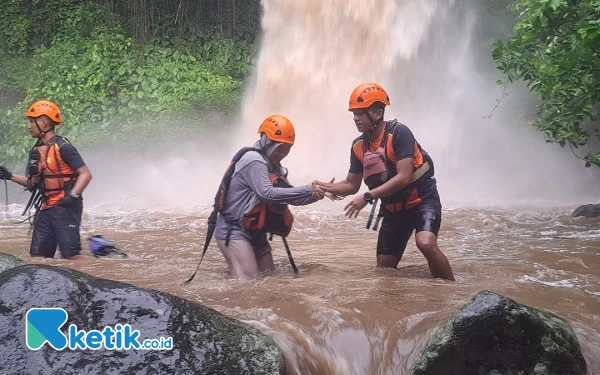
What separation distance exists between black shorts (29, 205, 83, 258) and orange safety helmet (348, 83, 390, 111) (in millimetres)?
2611

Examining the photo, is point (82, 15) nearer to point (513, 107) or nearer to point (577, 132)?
point (513, 107)

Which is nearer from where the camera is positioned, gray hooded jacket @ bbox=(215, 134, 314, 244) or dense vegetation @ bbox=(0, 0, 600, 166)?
gray hooded jacket @ bbox=(215, 134, 314, 244)

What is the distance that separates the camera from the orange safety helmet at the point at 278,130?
16.2 feet

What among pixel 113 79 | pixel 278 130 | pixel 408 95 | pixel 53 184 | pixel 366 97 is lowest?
pixel 53 184

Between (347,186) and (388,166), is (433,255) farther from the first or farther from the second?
(347,186)

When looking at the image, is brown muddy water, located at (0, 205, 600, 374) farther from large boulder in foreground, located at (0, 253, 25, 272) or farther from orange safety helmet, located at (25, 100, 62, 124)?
orange safety helmet, located at (25, 100, 62, 124)

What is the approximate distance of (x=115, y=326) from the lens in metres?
2.96

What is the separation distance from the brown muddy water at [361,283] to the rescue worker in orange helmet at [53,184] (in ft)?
0.67

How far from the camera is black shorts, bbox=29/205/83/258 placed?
5.48m

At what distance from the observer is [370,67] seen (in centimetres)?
1562

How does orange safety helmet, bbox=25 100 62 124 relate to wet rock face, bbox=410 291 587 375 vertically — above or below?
above

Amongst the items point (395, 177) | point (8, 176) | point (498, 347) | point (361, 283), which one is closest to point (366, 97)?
point (395, 177)

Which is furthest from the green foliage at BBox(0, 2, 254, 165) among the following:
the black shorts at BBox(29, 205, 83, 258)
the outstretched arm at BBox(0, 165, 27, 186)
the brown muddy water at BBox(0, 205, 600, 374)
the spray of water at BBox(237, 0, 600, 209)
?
the black shorts at BBox(29, 205, 83, 258)

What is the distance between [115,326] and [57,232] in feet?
9.33
